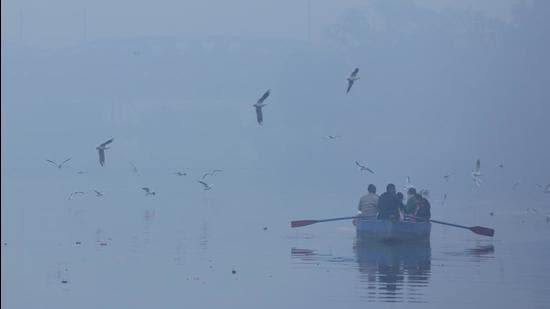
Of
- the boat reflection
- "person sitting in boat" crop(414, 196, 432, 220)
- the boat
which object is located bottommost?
the boat reflection

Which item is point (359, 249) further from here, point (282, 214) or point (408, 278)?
point (282, 214)

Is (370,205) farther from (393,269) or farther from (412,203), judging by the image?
(393,269)

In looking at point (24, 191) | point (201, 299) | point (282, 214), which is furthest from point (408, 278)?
point (24, 191)

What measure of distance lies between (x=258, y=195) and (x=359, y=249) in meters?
33.4

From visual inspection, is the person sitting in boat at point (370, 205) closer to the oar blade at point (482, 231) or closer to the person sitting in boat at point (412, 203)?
the person sitting in boat at point (412, 203)

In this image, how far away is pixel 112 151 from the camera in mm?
114312

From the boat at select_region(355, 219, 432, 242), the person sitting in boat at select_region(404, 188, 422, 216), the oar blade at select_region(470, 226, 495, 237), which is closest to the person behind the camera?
the boat at select_region(355, 219, 432, 242)

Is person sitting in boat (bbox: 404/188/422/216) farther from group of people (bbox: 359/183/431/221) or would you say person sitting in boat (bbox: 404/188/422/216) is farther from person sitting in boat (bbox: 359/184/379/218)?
person sitting in boat (bbox: 359/184/379/218)

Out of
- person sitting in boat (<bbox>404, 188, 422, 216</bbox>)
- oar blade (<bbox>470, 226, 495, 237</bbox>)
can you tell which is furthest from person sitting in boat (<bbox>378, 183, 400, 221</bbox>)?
oar blade (<bbox>470, 226, 495, 237</bbox>)

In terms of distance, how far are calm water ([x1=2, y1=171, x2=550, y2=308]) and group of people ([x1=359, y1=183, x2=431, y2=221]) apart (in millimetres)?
595

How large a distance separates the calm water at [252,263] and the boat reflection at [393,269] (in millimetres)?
21

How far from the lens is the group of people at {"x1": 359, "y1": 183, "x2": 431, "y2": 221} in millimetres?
27906

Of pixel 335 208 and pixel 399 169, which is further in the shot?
pixel 399 169

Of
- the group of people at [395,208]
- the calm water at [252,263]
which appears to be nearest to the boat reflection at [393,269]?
the calm water at [252,263]
